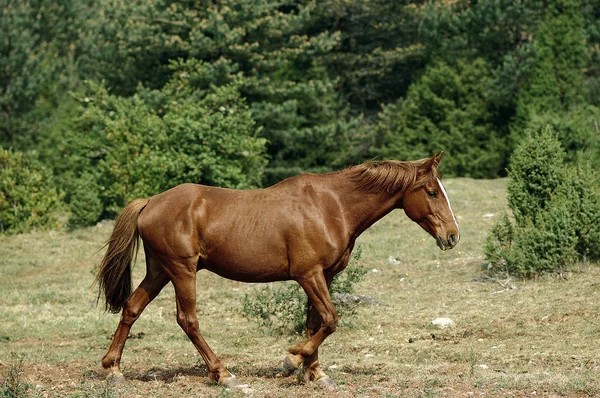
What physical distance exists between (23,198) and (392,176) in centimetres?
1405

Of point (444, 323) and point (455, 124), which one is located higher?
point (444, 323)

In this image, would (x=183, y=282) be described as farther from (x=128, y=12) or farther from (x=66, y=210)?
(x=128, y=12)

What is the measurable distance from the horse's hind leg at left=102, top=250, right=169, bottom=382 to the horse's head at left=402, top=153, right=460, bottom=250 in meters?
2.40

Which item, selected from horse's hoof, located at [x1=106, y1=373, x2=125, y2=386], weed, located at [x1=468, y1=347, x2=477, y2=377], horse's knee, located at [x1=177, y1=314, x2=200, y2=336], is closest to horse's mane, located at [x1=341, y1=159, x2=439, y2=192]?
weed, located at [x1=468, y1=347, x2=477, y2=377]

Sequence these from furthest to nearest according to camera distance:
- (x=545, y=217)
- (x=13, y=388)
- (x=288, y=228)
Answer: (x=545, y=217) → (x=288, y=228) → (x=13, y=388)

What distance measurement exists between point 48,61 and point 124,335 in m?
31.9

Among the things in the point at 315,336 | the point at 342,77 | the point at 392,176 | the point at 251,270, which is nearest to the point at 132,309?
the point at 251,270

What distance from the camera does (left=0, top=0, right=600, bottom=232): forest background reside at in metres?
26.0

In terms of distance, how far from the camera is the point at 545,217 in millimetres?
12156

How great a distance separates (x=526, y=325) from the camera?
9.90 meters

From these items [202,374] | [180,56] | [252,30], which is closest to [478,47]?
[252,30]

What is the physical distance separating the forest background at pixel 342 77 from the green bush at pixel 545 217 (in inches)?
377

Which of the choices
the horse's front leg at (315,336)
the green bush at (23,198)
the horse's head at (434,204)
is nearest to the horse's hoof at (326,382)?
the horse's front leg at (315,336)

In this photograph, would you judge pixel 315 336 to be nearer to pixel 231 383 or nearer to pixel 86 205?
pixel 231 383
